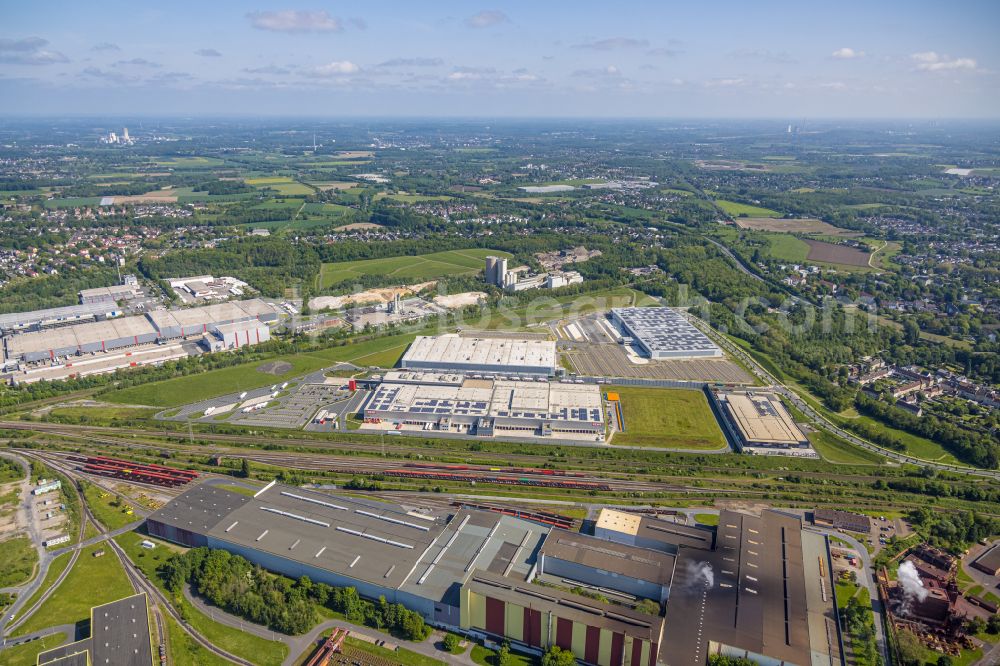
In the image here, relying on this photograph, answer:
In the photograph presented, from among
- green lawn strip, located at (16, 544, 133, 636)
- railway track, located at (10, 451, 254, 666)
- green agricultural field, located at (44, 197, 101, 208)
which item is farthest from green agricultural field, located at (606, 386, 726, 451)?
green agricultural field, located at (44, 197, 101, 208)

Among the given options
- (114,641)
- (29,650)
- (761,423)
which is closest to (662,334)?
(761,423)

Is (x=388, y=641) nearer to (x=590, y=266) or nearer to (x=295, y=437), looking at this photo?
(x=295, y=437)

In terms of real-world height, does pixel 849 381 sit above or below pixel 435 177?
below

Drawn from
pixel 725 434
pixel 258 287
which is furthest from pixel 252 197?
pixel 725 434

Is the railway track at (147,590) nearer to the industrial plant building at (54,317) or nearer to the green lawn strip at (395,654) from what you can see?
the green lawn strip at (395,654)

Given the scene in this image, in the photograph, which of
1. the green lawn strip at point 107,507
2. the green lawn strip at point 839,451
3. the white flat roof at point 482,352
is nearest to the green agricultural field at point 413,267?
the white flat roof at point 482,352

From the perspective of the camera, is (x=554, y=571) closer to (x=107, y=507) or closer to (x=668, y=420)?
(x=668, y=420)

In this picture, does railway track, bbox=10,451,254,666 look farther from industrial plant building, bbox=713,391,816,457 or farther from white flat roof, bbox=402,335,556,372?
industrial plant building, bbox=713,391,816,457

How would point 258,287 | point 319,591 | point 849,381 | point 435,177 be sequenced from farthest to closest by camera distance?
1. point 435,177
2. point 258,287
3. point 849,381
4. point 319,591
